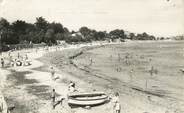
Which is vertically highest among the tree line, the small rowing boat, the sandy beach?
the tree line

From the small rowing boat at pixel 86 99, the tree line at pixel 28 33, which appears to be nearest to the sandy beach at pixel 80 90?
the small rowing boat at pixel 86 99

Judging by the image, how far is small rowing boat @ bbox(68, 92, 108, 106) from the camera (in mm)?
18219

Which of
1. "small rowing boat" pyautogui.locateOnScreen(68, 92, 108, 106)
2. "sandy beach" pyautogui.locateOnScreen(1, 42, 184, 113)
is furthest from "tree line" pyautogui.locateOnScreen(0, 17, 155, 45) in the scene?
"small rowing boat" pyautogui.locateOnScreen(68, 92, 108, 106)

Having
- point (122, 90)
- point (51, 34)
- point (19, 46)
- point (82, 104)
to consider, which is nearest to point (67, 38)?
point (51, 34)

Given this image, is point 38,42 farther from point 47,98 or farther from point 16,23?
point 47,98

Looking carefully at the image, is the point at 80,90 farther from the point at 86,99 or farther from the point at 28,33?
the point at 28,33

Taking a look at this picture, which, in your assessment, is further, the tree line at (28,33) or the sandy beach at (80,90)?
the tree line at (28,33)

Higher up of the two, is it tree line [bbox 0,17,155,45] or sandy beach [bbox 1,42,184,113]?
tree line [bbox 0,17,155,45]

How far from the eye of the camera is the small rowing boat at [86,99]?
18.2 m

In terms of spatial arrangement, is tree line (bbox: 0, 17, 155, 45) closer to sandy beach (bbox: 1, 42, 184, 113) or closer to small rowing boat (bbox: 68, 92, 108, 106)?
sandy beach (bbox: 1, 42, 184, 113)

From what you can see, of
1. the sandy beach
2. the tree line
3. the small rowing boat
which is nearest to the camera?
the small rowing boat

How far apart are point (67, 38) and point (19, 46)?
5039 centimetres

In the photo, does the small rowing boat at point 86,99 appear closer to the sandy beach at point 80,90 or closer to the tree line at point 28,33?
the sandy beach at point 80,90

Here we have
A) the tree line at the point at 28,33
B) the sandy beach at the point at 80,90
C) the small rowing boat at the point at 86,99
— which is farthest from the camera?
the tree line at the point at 28,33
